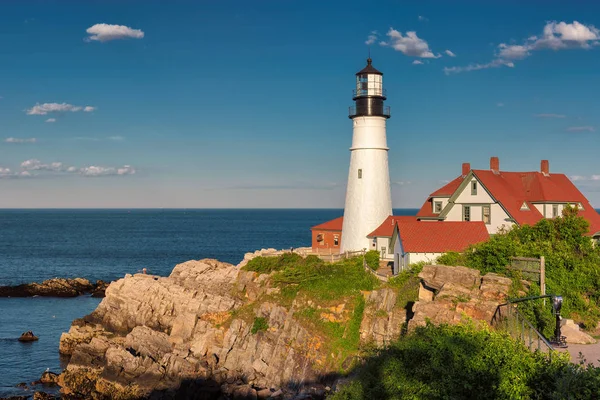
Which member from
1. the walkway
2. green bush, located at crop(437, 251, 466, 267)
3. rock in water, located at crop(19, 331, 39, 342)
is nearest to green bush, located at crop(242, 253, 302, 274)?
green bush, located at crop(437, 251, 466, 267)

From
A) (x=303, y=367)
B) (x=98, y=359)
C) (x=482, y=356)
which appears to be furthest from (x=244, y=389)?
(x=482, y=356)

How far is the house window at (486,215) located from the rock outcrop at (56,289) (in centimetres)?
3414

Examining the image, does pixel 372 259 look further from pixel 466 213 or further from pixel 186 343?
pixel 186 343

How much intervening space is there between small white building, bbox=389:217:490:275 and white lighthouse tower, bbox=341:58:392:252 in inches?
172

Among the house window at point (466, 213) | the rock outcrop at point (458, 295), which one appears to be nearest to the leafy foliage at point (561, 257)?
the rock outcrop at point (458, 295)

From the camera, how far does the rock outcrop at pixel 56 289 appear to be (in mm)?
55000

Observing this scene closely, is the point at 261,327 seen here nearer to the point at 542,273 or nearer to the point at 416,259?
the point at 416,259

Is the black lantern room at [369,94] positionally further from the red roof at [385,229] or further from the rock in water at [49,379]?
the rock in water at [49,379]

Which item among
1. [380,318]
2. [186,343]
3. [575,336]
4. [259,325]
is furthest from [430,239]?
[575,336]

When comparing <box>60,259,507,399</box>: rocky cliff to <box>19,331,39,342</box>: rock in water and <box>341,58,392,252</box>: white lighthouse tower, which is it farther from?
<box>341,58,392,252</box>: white lighthouse tower

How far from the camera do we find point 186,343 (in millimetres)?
32031

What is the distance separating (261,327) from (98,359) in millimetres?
8614

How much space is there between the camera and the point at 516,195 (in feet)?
128

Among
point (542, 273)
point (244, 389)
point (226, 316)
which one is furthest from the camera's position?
point (226, 316)
